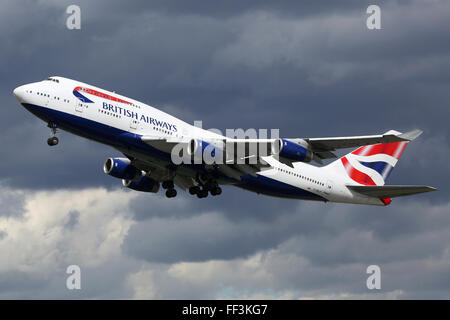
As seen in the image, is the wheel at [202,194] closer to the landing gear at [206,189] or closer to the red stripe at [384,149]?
the landing gear at [206,189]

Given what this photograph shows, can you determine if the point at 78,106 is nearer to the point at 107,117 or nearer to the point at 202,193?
the point at 107,117

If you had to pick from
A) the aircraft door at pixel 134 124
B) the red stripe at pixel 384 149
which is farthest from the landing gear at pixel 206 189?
the red stripe at pixel 384 149

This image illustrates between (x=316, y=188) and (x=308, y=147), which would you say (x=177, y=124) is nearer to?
(x=308, y=147)

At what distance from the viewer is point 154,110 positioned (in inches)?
2323

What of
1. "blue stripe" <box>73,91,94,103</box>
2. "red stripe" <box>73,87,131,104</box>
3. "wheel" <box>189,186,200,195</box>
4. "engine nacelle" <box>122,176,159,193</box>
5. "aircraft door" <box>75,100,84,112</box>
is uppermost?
"red stripe" <box>73,87,131,104</box>

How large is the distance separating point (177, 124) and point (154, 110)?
222 centimetres

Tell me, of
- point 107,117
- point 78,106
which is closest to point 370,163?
point 107,117

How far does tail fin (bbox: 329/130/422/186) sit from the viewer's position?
71.6 metres

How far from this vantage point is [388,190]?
6606 centimetres

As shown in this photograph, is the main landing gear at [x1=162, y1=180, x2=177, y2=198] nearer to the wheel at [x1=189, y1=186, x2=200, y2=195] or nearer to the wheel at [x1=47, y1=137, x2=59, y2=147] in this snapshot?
the wheel at [x1=189, y1=186, x2=200, y2=195]

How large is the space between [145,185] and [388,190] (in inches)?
832

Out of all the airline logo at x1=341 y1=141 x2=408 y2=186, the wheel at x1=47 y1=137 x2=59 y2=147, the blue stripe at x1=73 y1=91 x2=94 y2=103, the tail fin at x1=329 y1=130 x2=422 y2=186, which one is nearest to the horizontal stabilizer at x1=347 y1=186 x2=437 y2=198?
the tail fin at x1=329 y1=130 x2=422 y2=186
